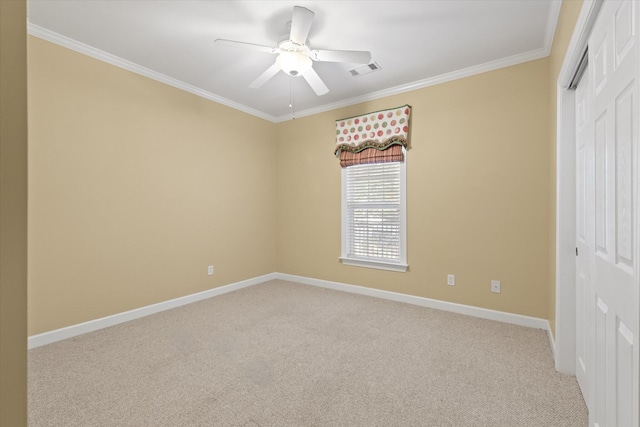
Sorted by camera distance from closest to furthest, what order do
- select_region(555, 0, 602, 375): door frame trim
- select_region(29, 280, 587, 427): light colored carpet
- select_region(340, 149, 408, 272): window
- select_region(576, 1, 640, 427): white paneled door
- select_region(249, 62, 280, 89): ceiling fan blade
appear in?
select_region(576, 1, 640, 427): white paneled door → select_region(29, 280, 587, 427): light colored carpet → select_region(555, 0, 602, 375): door frame trim → select_region(249, 62, 280, 89): ceiling fan blade → select_region(340, 149, 408, 272): window

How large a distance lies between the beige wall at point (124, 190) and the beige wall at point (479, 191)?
1.84 metres

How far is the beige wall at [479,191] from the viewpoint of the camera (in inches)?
116

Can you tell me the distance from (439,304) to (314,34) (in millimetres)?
3105

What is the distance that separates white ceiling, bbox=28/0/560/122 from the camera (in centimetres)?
229

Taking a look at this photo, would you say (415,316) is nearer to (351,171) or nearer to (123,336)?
(351,171)

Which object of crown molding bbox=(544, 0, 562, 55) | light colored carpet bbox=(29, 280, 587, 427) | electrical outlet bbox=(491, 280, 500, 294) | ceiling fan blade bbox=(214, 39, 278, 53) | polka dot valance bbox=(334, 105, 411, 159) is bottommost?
light colored carpet bbox=(29, 280, 587, 427)

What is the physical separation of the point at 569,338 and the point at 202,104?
14.3 ft

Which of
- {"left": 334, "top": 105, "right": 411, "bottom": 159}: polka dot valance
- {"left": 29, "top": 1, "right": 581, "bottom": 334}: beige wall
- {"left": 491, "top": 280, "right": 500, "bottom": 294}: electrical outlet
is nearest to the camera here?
{"left": 29, "top": 1, "right": 581, "bottom": 334}: beige wall

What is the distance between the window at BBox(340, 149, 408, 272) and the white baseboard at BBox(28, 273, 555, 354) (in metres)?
0.37

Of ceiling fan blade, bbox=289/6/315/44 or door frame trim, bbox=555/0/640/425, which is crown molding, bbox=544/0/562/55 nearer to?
door frame trim, bbox=555/0/640/425

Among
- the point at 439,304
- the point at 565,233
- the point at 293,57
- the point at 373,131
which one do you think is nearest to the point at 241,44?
the point at 293,57

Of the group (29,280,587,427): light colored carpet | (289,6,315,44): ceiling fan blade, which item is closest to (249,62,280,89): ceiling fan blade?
(289,6,315,44): ceiling fan blade

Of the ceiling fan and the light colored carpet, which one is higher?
the ceiling fan
